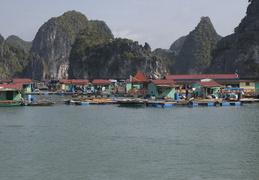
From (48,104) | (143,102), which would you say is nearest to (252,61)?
(143,102)

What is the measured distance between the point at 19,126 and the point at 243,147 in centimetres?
2448

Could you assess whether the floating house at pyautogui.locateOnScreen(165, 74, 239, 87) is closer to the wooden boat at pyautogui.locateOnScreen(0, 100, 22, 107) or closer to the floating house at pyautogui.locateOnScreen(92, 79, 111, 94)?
the floating house at pyautogui.locateOnScreen(92, 79, 111, 94)

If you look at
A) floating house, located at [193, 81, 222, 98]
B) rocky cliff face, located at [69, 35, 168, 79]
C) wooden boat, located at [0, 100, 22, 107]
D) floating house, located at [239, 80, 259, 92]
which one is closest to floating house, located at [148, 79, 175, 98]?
floating house, located at [193, 81, 222, 98]

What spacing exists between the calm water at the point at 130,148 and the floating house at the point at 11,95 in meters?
14.5

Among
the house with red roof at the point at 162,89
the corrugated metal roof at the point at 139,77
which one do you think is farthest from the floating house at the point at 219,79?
the house with red roof at the point at 162,89

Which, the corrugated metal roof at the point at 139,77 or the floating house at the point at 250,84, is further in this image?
the floating house at the point at 250,84

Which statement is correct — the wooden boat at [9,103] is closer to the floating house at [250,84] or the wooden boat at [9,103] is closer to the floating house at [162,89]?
the floating house at [162,89]

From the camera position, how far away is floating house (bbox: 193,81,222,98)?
65000 mm

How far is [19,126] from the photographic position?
37.7 m

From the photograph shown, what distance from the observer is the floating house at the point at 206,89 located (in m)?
65.0

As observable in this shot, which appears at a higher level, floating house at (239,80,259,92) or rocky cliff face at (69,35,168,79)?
rocky cliff face at (69,35,168,79)

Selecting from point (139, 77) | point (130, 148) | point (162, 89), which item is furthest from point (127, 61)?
point (130, 148)

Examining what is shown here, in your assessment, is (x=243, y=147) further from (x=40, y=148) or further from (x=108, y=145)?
(x=40, y=148)

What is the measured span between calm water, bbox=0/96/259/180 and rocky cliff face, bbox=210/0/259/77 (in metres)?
85.2
